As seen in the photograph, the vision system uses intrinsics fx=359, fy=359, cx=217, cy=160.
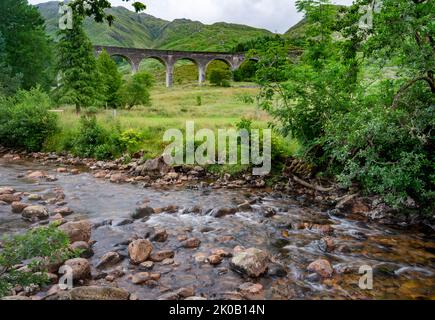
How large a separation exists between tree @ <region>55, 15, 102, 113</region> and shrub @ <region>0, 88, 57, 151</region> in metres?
8.29

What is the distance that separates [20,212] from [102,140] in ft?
30.7

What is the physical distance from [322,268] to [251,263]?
1.29 metres

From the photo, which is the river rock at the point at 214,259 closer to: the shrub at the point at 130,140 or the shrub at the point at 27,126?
the shrub at the point at 130,140

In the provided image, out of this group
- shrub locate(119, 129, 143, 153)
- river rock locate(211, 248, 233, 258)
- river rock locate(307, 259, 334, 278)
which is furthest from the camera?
shrub locate(119, 129, 143, 153)

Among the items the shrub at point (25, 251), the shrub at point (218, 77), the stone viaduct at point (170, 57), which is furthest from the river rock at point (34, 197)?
the stone viaduct at point (170, 57)

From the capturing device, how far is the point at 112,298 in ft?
16.9

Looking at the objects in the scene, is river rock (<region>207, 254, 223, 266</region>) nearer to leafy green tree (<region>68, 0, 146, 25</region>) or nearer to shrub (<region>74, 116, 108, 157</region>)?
leafy green tree (<region>68, 0, 146, 25</region>)

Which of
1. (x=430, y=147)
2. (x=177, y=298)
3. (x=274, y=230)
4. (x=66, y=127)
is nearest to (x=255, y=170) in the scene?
(x=274, y=230)

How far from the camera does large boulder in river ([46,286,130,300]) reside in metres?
4.98

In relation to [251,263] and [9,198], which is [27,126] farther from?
[251,263]

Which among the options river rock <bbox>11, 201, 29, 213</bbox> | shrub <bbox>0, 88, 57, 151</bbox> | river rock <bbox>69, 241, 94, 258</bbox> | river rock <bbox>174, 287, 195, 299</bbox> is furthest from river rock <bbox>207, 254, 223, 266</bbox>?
shrub <bbox>0, 88, 57, 151</bbox>

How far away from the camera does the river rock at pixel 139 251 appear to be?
662 centimetres
